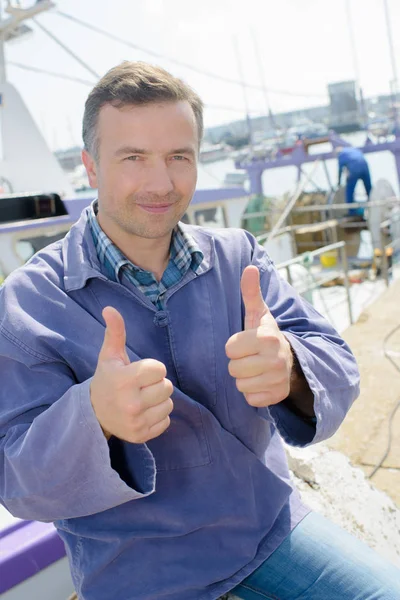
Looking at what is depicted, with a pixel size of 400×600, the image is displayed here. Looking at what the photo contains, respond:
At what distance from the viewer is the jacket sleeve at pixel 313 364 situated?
1.31 metres

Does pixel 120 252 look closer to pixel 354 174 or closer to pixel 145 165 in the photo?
pixel 145 165

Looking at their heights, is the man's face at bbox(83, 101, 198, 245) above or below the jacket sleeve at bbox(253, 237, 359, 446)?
above

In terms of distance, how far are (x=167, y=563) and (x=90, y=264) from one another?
74 cm

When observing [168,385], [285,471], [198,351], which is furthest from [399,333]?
[168,385]

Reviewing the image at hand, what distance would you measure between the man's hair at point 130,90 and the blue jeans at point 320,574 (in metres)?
1.16

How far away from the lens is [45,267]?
1.37 meters

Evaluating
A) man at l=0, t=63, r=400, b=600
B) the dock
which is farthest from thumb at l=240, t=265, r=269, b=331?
the dock

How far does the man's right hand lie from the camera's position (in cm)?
98

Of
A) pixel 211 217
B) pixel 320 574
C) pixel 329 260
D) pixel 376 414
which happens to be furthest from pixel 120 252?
pixel 329 260

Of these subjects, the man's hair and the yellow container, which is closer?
the man's hair

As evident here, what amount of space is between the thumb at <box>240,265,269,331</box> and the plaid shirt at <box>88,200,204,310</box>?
0.95ft

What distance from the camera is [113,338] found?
1043 mm

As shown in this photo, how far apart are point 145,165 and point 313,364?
655 mm

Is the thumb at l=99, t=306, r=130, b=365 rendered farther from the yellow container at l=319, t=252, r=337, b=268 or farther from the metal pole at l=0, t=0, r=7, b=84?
the yellow container at l=319, t=252, r=337, b=268
